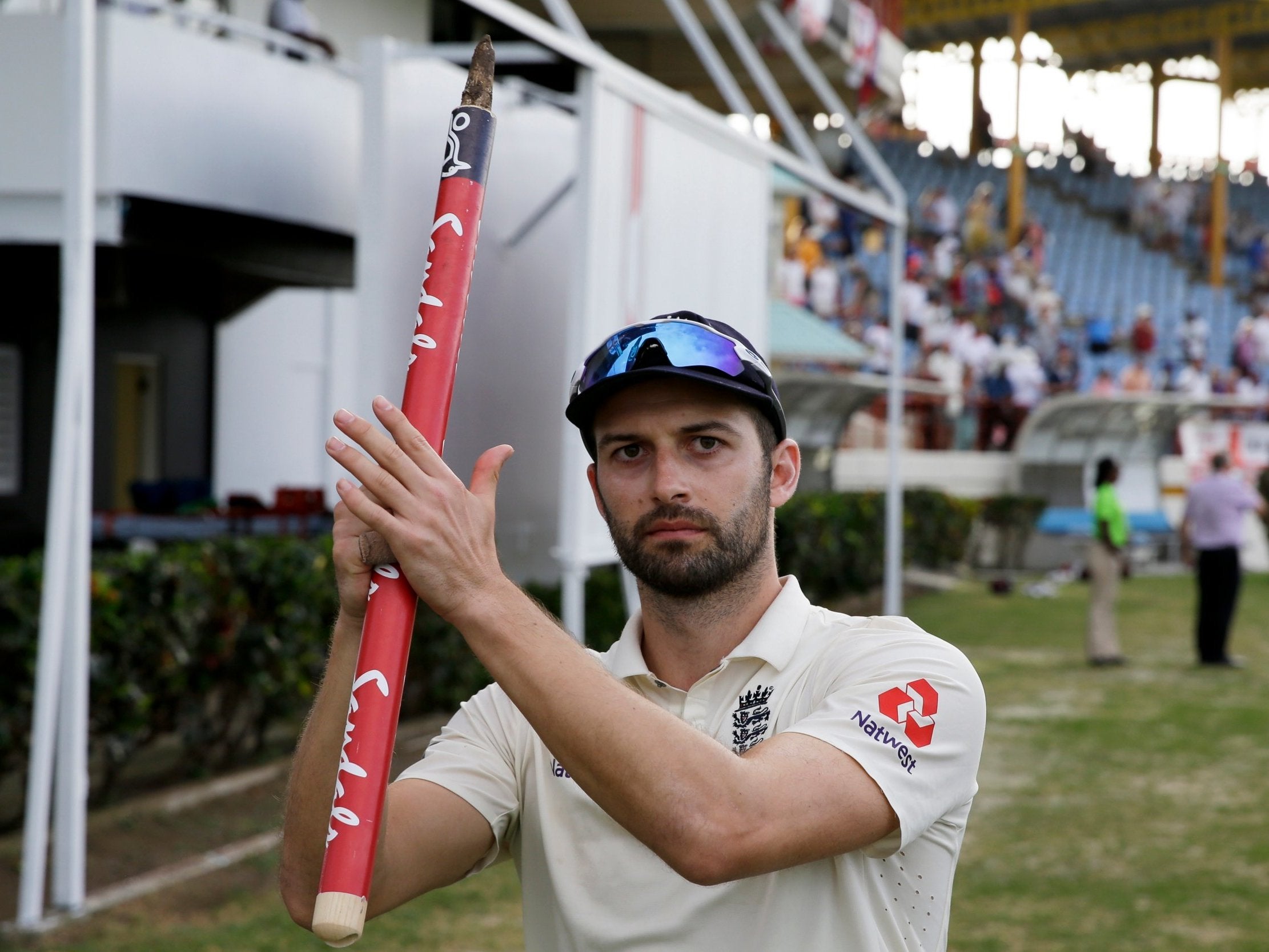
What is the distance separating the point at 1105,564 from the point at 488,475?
38.3 feet

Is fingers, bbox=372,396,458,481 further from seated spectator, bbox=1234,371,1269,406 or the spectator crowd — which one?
seated spectator, bbox=1234,371,1269,406

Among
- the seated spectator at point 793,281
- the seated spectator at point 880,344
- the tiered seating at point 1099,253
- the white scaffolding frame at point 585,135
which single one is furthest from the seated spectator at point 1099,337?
the white scaffolding frame at point 585,135

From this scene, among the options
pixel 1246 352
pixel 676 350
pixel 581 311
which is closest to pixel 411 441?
pixel 676 350

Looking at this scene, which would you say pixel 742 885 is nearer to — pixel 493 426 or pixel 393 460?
pixel 393 460

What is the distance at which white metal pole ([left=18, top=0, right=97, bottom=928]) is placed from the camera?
543 centimetres

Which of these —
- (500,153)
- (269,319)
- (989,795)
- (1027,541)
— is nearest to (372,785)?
(989,795)

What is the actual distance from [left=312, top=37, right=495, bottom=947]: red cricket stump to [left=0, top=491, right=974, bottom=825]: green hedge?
4125 mm

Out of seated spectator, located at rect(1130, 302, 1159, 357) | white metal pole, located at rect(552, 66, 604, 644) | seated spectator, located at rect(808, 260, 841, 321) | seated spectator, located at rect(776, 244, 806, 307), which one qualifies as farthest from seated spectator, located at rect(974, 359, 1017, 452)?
white metal pole, located at rect(552, 66, 604, 644)

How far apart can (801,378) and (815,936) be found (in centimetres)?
1711

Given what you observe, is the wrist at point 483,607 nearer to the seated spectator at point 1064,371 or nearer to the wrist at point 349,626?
the wrist at point 349,626

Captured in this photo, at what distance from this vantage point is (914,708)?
6.68 ft

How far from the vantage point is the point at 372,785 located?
1605 millimetres

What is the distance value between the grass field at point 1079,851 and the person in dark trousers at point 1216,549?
0.36 m

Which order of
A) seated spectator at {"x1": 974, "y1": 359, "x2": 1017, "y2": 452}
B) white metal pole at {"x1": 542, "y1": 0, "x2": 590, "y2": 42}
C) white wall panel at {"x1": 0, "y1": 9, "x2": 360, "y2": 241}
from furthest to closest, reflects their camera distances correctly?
seated spectator at {"x1": 974, "y1": 359, "x2": 1017, "y2": 452}, white wall panel at {"x1": 0, "y1": 9, "x2": 360, "y2": 241}, white metal pole at {"x1": 542, "y1": 0, "x2": 590, "y2": 42}
